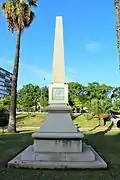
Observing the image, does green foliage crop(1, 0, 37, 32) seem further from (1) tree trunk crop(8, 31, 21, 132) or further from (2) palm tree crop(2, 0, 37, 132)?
(1) tree trunk crop(8, 31, 21, 132)

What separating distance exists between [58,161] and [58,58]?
3839mm

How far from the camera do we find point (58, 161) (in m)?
8.61

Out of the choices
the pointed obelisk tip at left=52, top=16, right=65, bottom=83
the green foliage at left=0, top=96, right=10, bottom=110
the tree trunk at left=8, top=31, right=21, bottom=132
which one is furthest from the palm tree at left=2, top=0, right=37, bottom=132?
the green foliage at left=0, top=96, right=10, bottom=110

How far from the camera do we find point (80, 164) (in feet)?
27.5

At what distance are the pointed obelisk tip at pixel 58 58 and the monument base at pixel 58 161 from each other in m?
2.82

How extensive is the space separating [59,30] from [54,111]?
3118mm

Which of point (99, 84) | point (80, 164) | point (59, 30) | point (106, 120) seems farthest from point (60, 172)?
point (99, 84)

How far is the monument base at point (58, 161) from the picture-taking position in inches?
327

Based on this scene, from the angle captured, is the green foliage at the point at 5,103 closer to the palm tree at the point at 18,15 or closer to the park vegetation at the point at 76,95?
the park vegetation at the point at 76,95

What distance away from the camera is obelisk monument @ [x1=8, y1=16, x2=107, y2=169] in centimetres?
848

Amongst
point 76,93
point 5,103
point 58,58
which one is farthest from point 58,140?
point 76,93

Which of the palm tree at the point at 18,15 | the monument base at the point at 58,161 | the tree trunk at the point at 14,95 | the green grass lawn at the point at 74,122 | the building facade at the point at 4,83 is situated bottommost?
the green grass lawn at the point at 74,122

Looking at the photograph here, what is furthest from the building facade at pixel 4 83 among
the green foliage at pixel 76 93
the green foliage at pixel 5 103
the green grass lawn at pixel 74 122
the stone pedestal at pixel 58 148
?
the stone pedestal at pixel 58 148

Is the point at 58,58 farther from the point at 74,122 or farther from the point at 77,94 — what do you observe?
the point at 77,94
